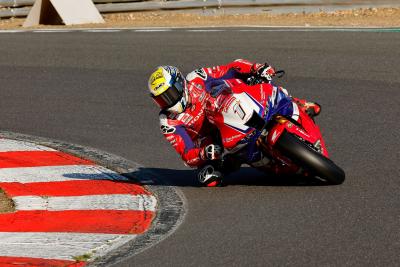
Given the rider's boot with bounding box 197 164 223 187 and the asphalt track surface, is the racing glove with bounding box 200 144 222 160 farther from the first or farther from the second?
the asphalt track surface

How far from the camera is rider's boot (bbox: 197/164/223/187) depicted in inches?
322

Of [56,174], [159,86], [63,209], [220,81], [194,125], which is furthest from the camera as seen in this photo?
[56,174]

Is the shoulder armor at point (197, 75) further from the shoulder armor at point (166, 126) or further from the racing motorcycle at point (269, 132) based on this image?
the shoulder armor at point (166, 126)

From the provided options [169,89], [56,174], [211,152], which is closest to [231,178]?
[211,152]

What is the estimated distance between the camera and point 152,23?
765 inches

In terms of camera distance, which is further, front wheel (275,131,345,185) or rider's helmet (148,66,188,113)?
rider's helmet (148,66,188,113)

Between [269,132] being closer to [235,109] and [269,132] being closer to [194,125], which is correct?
[235,109]

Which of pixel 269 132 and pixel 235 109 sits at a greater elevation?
pixel 235 109

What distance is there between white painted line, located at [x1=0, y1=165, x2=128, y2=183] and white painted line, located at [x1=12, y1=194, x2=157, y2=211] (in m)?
0.70

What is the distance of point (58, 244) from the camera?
657 centimetres

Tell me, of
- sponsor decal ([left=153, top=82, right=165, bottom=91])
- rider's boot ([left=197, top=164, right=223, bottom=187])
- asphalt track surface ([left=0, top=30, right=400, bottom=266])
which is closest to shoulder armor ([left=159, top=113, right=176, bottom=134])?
sponsor decal ([left=153, top=82, right=165, bottom=91])

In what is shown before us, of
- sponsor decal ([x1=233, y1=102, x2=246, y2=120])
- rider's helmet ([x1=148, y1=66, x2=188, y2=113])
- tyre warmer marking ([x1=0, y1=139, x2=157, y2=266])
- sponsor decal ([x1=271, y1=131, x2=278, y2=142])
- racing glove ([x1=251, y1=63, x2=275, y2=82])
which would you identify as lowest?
tyre warmer marking ([x1=0, y1=139, x2=157, y2=266])

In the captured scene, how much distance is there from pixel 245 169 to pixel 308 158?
1.36 metres

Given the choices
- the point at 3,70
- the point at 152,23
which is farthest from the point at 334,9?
the point at 3,70
